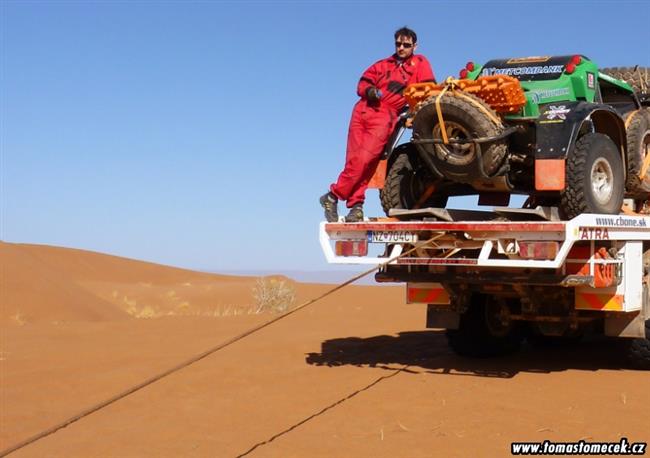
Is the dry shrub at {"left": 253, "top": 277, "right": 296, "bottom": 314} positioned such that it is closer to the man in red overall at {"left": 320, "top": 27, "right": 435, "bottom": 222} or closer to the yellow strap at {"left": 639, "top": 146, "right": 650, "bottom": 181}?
the man in red overall at {"left": 320, "top": 27, "right": 435, "bottom": 222}

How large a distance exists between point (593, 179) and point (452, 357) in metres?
2.89

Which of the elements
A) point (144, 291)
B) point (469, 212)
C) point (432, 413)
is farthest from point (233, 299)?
point (432, 413)

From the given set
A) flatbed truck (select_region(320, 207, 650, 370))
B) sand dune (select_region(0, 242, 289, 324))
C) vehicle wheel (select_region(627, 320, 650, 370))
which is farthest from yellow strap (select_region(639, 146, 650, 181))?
sand dune (select_region(0, 242, 289, 324))

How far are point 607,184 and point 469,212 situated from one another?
1348 millimetres

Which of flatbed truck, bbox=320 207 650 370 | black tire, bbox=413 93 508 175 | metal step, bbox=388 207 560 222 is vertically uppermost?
black tire, bbox=413 93 508 175

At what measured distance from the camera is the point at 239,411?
6969mm

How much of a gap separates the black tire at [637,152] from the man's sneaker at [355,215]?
98.4 inches

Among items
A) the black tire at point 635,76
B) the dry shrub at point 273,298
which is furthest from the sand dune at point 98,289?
the black tire at point 635,76

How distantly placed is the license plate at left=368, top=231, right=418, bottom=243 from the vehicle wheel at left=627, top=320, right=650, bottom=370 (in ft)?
7.53

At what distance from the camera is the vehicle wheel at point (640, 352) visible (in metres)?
8.09

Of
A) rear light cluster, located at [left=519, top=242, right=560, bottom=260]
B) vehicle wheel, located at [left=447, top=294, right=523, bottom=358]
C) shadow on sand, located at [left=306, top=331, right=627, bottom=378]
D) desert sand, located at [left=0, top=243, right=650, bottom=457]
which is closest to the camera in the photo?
desert sand, located at [left=0, top=243, right=650, bottom=457]

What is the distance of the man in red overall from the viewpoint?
8.33 metres

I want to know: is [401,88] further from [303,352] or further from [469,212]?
[303,352]

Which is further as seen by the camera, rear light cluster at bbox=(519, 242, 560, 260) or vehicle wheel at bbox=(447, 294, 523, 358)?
vehicle wheel at bbox=(447, 294, 523, 358)
